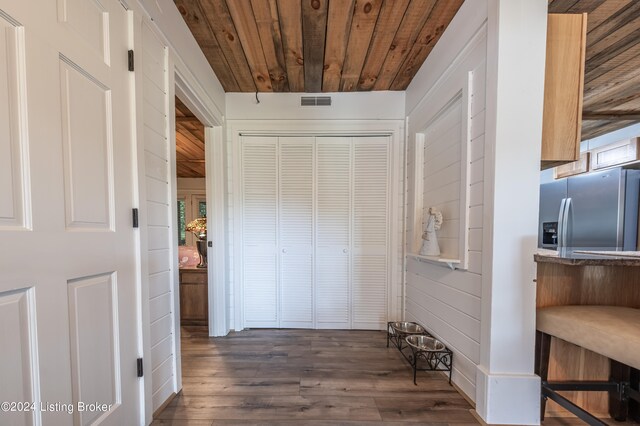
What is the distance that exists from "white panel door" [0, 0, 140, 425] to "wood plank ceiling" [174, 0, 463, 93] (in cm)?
71

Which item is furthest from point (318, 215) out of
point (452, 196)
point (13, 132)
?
point (13, 132)

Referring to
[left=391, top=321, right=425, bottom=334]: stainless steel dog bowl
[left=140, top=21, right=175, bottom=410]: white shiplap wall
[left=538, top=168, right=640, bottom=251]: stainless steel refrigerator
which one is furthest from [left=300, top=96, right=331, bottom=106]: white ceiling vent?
[left=538, top=168, right=640, bottom=251]: stainless steel refrigerator

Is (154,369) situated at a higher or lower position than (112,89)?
lower

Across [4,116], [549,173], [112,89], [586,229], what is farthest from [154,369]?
[549,173]

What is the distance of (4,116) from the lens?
2.48 feet

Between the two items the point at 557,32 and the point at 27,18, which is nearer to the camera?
the point at 27,18

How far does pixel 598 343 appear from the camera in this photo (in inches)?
41.3

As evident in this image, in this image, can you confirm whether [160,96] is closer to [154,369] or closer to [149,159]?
[149,159]

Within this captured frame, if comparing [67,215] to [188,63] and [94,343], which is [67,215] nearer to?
[94,343]

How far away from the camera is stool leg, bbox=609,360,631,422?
1.34 m

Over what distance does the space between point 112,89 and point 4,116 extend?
47 cm

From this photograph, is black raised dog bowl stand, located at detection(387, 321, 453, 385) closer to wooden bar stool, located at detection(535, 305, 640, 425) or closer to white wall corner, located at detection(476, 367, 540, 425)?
white wall corner, located at detection(476, 367, 540, 425)

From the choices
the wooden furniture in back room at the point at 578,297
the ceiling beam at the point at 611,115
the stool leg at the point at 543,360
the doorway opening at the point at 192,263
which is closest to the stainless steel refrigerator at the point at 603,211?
the ceiling beam at the point at 611,115

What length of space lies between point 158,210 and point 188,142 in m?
2.36
